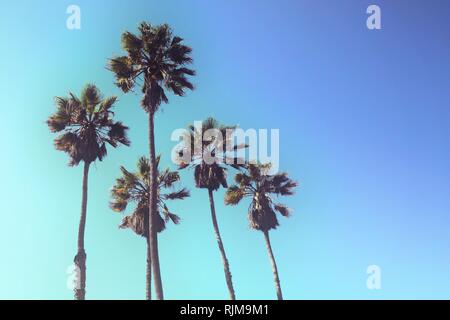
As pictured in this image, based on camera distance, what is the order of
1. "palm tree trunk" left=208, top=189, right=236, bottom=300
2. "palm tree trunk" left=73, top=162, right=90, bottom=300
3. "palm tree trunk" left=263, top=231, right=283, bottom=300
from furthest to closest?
"palm tree trunk" left=263, top=231, right=283, bottom=300
"palm tree trunk" left=208, top=189, right=236, bottom=300
"palm tree trunk" left=73, top=162, right=90, bottom=300

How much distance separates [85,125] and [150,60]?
5629 mm

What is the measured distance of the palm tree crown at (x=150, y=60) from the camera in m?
22.4

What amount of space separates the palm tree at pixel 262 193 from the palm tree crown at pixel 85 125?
363 inches

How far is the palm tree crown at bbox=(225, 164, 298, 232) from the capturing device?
96.6ft

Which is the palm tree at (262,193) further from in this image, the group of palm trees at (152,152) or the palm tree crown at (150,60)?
the palm tree crown at (150,60)

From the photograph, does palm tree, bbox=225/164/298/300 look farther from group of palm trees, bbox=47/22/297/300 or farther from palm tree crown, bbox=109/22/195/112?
palm tree crown, bbox=109/22/195/112

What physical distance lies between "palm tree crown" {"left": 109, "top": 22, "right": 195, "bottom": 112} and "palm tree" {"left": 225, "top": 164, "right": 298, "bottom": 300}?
9667mm

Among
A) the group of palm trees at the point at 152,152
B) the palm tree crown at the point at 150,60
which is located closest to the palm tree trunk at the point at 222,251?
the group of palm trees at the point at 152,152

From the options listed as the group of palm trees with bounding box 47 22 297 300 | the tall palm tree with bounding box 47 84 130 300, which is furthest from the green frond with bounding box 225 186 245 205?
the tall palm tree with bounding box 47 84 130 300

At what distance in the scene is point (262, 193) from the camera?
98.2 ft
